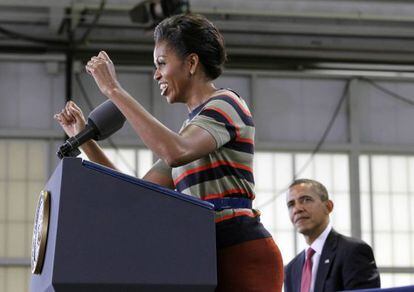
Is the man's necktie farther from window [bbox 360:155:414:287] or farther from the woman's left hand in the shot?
window [bbox 360:155:414:287]

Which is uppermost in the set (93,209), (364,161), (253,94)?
(253,94)

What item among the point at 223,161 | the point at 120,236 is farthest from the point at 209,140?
the point at 120,236

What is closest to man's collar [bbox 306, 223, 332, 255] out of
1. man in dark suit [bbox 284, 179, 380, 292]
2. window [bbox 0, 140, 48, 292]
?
man in dark suit [bbox 284, 179, 380, 292]

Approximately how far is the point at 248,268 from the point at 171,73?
45 cm

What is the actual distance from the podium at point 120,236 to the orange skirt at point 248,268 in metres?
0.15

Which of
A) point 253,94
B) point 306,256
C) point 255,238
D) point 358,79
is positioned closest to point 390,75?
point 358,79

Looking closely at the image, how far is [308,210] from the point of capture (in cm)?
510

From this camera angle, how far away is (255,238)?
216 cm

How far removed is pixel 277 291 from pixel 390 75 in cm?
819

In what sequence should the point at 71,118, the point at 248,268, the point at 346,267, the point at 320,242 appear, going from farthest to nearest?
the point at 320,242 < the point at 346,267 < the point at 71,118 < the point at 248,268

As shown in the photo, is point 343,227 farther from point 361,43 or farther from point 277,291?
point 277,291

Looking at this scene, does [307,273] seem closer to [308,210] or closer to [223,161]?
[308,210]

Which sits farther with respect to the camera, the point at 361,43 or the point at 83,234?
the point at 361,43

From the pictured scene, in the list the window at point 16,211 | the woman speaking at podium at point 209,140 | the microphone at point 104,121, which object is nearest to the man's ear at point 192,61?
the woman speaking at podium at point 209,140
